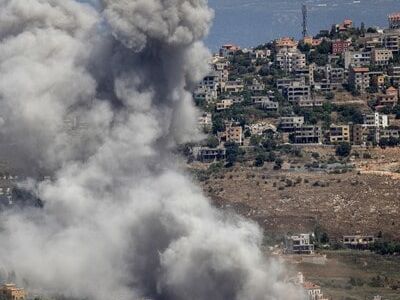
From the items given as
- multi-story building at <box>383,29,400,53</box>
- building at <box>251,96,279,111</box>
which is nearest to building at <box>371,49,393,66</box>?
multi-story building at <box>383,29,400,53</box>

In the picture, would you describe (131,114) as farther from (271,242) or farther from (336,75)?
(336,75)

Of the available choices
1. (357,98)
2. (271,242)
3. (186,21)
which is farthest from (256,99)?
(186,21)

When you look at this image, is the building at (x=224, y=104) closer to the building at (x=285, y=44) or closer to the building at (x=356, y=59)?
the building at (x=356, y=59)

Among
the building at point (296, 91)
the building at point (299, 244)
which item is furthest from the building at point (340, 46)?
the building at point (299, 244)

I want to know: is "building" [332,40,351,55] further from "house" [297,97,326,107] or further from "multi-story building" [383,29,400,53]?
"house" [297,97,326,107]

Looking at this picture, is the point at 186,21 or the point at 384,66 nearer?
the point at 186,21

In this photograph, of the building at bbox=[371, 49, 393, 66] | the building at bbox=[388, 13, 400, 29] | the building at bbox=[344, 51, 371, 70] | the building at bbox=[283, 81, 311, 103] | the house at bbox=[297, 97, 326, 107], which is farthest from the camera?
the building at bbox=[388, 13, 400, 29]
